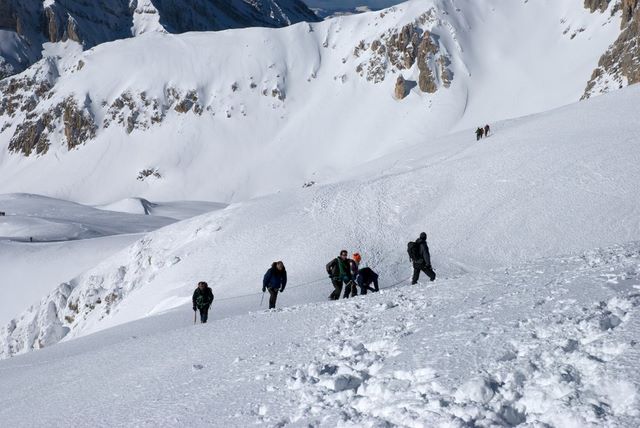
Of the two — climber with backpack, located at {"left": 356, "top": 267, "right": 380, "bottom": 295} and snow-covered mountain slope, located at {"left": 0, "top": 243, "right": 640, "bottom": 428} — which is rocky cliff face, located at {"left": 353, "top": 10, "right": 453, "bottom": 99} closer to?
climber with backpack, located at {"left": 356, "top": 267, "right": 380, "bottom": 295}

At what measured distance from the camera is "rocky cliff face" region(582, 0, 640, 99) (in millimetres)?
87438

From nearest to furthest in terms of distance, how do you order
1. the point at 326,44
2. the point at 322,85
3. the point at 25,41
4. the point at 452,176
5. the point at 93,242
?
the point at 452,176
the point at 93,242
the point at 322,85
the point at 326,44
the point at 25,41

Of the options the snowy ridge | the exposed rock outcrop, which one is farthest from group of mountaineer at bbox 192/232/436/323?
the exposed rock outcrop

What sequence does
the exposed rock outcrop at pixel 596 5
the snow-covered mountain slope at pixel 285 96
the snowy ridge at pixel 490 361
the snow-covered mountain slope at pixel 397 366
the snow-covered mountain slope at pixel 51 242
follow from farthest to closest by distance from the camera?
the exposed rock outcrop at pixel 596 5, the snow-covered mountain slope at pixel 285 96, the snow-covered mountain slope at pixel 51 242, the snow-covered mountain slope at pixel 397 366, the snowy ridge at pixel 490 361

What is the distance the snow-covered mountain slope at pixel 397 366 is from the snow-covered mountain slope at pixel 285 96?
8680 centimetres

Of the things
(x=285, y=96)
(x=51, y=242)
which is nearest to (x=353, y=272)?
(x=51, y=242)

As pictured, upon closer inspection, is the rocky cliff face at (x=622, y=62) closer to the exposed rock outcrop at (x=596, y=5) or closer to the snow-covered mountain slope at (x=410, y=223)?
the exposed rock outcrop at (x=596, y=5)

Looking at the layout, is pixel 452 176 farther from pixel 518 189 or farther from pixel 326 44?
pixel 326 44

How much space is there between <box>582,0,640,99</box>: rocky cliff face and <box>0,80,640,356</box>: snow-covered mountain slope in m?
57.7

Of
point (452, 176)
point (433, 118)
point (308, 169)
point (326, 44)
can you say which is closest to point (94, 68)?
point (326, 44)

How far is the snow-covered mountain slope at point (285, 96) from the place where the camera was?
10525 centimetres

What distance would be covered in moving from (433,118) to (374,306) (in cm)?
9729

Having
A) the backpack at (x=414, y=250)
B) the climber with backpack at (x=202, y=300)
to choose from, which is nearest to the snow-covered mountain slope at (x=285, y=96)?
Answer: the backpack at (x=414, y=250)

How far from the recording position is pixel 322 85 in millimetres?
121500
